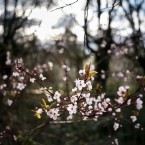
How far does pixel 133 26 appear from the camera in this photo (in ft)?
26.8

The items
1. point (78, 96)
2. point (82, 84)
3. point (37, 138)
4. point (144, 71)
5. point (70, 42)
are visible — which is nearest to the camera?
point (82, 84)

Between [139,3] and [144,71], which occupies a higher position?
[139,3]

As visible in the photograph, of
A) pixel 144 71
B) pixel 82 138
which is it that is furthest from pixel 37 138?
pixel 144 71

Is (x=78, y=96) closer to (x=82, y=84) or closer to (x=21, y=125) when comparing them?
(x=82, y=84)

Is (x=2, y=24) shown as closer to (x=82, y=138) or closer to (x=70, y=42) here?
(x=82, y=138)

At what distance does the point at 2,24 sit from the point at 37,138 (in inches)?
151

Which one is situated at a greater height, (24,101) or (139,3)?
(139,3)

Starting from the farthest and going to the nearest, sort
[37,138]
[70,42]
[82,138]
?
1. [70,42]
2. [82,138]
3. [37,138]

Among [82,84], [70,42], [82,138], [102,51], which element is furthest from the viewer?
[70,42]

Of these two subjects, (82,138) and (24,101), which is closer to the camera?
(82,138)

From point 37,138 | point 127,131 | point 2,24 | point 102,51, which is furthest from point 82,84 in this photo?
point 2,24

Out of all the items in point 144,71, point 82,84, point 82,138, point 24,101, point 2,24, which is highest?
→ point 2,24

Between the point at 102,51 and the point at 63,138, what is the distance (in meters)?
2.84

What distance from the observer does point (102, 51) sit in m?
9.42
